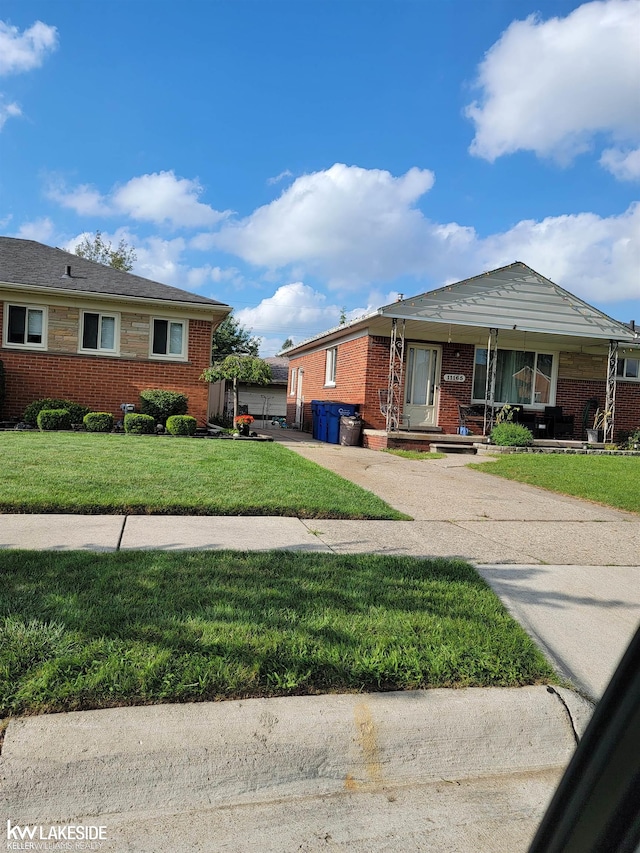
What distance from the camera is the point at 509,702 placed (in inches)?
109

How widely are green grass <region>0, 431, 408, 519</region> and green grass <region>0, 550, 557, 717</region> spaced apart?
191 cm

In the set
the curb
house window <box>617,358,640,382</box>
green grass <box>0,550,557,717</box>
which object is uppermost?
house window <box>617,358,640,382</box>

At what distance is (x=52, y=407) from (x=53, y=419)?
3.23ft

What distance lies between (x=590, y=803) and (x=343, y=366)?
59.2ft

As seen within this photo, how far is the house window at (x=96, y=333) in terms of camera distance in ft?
55.6

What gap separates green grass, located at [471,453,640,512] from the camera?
914cm

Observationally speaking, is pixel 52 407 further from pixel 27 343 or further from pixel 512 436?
pixel 512 436

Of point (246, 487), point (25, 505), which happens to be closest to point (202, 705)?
point (25, 505)

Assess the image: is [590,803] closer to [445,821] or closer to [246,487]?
[445,821]

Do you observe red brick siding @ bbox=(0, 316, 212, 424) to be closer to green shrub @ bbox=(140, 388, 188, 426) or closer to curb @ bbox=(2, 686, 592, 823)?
green shrub @ bbox=(140, 388, 188, 426)

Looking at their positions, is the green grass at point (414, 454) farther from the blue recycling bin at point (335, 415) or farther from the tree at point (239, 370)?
the tree at point (239, 370)

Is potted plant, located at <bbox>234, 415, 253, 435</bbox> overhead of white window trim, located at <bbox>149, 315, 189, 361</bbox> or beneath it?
beneath

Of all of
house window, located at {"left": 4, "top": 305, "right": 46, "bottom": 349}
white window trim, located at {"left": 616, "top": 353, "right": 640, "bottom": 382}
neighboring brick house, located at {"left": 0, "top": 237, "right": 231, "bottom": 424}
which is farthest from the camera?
white window trim, located at {"left": 616, "top": 353, "right": 640, "bottom": 382}

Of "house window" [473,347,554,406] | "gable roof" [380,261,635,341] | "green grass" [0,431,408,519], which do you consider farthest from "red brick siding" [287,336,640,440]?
"green grass" [0,431,408,519]
